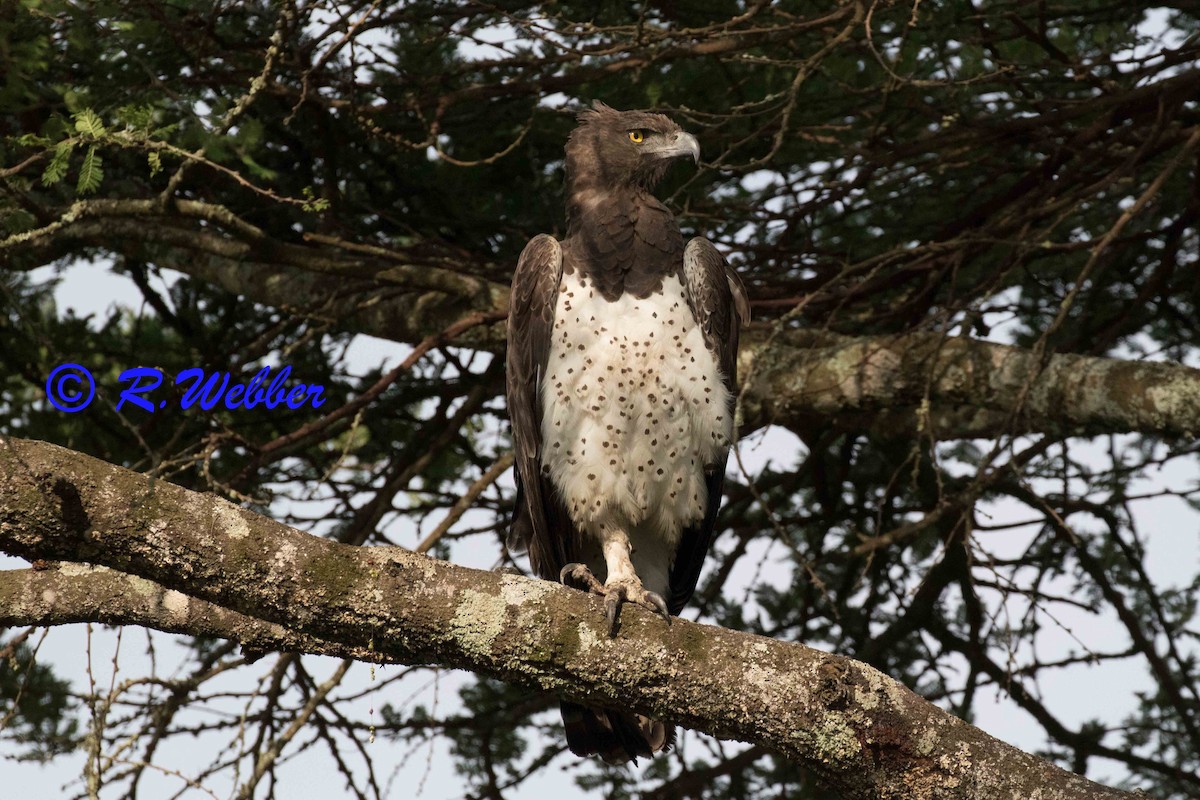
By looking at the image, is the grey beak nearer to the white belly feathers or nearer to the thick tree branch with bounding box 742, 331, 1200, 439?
the white belly feathers

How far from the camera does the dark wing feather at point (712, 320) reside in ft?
16.0

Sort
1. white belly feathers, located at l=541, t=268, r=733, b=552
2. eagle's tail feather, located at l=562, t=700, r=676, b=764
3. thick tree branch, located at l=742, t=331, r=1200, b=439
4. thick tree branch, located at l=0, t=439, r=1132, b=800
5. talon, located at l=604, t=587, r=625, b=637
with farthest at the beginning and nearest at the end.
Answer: thick tree branch, located at l=742, t=331, r=1200, b=439 < white belly feathers, located at l=541, t=268, r=733, b=552 < eagle's tail feather, located at l=562, t=700, r=676, b=764 < talon, located at l=604, t=587, r=625, b=637 < thick tree branch, located at l=0, t=439, r=1132, b=800

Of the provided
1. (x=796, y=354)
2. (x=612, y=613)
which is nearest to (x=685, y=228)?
(x=796, y=354)

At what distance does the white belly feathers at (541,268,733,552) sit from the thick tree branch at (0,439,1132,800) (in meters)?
1.52

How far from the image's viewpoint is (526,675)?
321 cm

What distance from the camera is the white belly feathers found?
→ 186 inches

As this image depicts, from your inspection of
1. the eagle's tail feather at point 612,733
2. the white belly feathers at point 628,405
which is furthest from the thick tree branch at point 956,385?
the eagle's tail feather at point 612,733

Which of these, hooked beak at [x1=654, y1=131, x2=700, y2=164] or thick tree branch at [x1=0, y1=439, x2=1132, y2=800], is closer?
thick tree branch at [x1=0, y1=439, x2=1132, y2=800]

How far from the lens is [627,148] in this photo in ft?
17.3

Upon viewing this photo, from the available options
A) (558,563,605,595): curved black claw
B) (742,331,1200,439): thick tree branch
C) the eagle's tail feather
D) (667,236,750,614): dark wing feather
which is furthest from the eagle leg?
(742,331,1200,439): thick tree branch

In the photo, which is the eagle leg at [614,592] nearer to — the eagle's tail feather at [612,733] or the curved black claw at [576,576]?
the curved black claw at [576,576]

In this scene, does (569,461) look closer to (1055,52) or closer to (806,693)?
(806,693)

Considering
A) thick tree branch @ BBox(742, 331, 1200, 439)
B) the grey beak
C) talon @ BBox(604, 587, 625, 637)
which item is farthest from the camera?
the grey beak

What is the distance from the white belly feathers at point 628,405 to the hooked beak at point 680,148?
24.2 inches
